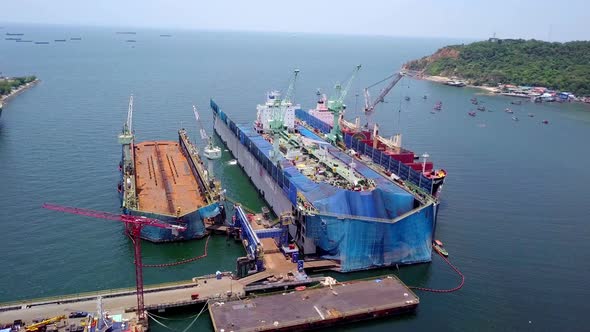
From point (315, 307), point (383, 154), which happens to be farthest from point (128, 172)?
point (383, 154)

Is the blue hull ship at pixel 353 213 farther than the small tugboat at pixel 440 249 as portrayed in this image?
No

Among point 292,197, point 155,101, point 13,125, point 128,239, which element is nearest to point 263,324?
point 292,197

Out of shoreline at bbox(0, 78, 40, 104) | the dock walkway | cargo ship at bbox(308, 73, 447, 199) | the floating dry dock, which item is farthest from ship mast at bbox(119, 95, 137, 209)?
shoreline at bbox(0, 78, 40, 104)

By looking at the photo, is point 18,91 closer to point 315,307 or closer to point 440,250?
point 315,307

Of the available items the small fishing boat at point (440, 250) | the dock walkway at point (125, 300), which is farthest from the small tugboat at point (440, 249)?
Answer: the dock walkway at point (125, 300)

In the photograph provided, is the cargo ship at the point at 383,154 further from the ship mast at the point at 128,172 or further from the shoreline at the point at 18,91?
the shoreline at the point at 18,91

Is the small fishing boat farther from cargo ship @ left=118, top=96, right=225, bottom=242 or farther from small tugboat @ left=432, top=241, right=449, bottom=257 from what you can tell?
cargo ship @ left=118, top=96, right=225, bottom=242

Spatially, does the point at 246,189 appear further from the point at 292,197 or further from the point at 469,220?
the point at 469,220

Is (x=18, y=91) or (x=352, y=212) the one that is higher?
(x=18, y=91)
